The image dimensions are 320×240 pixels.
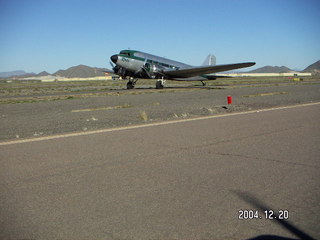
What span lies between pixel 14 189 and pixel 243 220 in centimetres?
328

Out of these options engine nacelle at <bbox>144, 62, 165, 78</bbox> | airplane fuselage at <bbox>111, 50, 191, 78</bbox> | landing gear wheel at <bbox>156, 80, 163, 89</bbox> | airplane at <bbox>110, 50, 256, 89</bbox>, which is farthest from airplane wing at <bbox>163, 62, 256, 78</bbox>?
landing gear wheel at <bbox>156, 80, 163, 89</bbox>

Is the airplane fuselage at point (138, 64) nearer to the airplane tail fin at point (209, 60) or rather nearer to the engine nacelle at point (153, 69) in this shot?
the engine nacelle at point (153, 69)

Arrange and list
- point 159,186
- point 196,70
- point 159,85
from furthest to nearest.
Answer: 1. point 159,85
2. point 196,70
3. point 159,186

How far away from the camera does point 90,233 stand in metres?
3.67

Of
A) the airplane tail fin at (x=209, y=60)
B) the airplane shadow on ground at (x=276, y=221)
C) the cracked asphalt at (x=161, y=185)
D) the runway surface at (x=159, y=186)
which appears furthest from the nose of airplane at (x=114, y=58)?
the airplane shadow on ground at (x=276, y=221)

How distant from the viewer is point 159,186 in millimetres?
5211

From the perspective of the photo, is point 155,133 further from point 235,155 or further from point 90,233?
point 90,233

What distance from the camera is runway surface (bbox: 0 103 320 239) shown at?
3781mm

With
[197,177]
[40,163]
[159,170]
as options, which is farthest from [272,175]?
[40,163]

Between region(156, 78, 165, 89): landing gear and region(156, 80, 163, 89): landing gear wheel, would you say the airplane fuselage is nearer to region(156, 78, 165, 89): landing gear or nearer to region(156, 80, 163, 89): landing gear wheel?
region(156, 78, 165, 89): landing gear

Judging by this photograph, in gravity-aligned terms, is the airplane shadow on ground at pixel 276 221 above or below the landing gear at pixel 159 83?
below

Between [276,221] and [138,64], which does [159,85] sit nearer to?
[138,64]

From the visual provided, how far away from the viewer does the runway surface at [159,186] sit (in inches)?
149

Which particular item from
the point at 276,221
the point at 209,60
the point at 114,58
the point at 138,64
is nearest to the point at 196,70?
the point at 138,64
